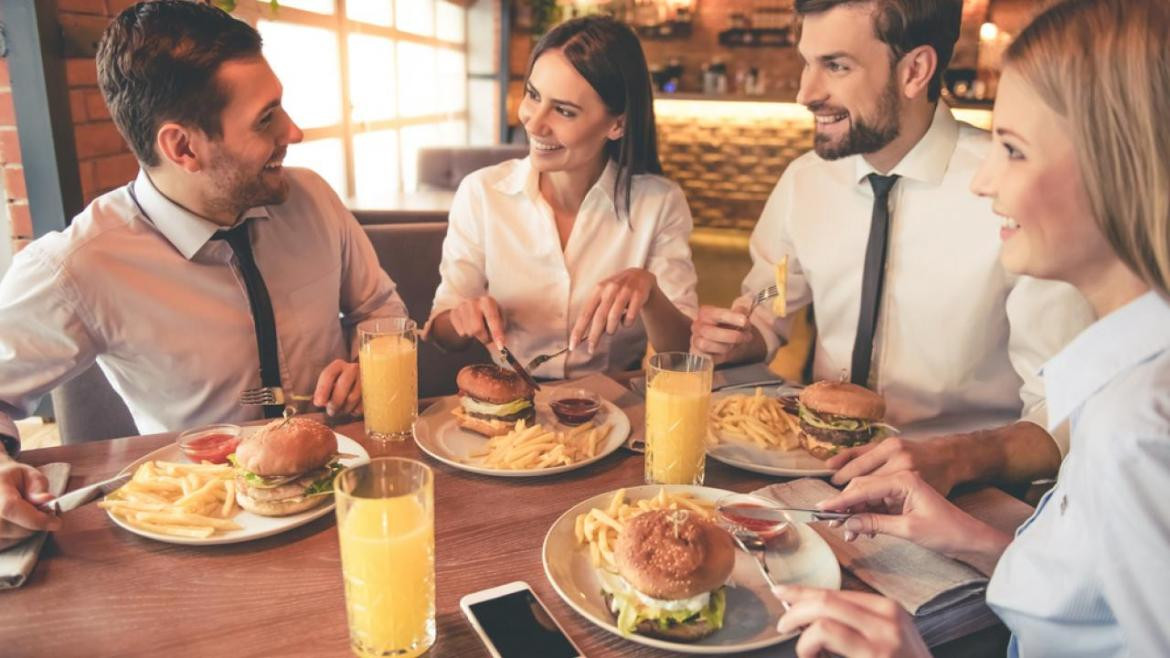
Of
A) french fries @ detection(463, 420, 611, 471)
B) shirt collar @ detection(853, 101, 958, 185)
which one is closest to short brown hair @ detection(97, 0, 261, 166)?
french fries @ detection(463, 420, 611, 471)

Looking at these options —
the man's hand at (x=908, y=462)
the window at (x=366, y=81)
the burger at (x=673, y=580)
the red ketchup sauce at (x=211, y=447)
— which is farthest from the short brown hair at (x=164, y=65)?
the window at (x=366, y=81)

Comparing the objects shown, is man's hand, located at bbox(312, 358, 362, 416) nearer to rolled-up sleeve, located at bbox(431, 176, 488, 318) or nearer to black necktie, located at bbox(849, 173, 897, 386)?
rolled-up sleeve, located at bbox(431, 176, 488, 318)

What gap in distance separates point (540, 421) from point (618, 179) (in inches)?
39.6

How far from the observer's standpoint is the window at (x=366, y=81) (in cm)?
452

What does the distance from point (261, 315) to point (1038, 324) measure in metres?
1.78

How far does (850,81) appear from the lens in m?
1.95

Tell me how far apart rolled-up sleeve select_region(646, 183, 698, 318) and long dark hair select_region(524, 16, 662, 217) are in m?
0.13

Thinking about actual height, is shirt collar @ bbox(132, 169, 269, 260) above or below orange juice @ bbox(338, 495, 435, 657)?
above

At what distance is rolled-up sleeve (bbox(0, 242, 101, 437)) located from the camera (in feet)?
4.96

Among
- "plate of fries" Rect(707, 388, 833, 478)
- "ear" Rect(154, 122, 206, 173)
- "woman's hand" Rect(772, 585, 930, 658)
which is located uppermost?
"ear" Rect(154, 122, 206, 173)

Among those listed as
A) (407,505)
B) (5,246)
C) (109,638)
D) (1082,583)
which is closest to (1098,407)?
(1082,583)

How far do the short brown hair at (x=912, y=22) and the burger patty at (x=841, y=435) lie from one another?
101cm

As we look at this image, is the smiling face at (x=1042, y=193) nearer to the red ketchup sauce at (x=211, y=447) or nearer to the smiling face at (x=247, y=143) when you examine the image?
the red ketchup sauce at (x=211, y=447)

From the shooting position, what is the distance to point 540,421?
1640 mm
